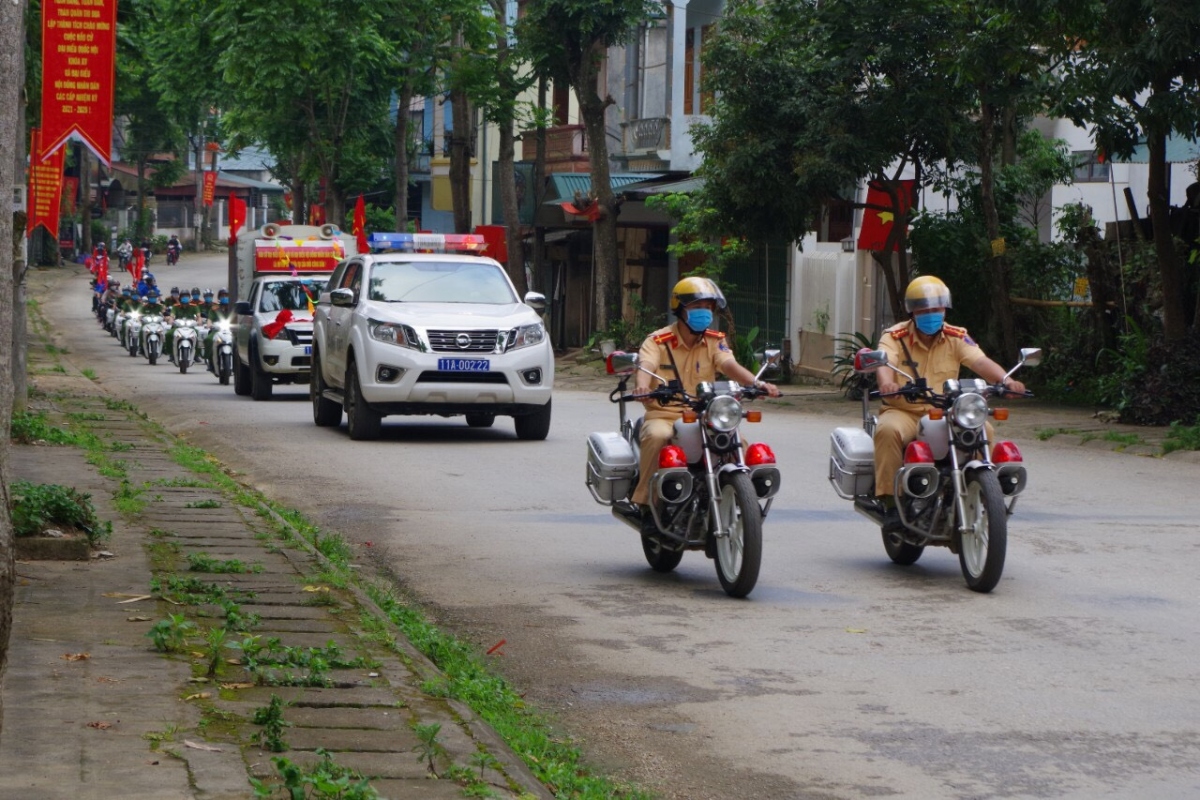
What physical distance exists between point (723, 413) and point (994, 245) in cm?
1510

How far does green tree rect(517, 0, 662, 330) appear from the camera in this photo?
107ft

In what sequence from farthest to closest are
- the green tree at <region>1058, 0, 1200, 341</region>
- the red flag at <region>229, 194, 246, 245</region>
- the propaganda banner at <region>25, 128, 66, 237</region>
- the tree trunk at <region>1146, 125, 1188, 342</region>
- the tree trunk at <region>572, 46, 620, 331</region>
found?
1. the red flag at <region>229, 194, 246, 245</region>
2. the tree trunk at <region>572, 46, 620, 331</region>
3. the propaganda banner at <region>25, 128, 66, 237</region>
4. the tree trunk at <region>1146, 125, 1188, 342</region>
5. the green tree at <region>1058, 0, 1200, 341</region>

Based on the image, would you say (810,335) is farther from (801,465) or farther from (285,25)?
(801,465)

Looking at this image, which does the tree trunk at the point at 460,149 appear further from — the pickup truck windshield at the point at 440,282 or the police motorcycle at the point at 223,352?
the pickup truck windshield at the point at 440,282

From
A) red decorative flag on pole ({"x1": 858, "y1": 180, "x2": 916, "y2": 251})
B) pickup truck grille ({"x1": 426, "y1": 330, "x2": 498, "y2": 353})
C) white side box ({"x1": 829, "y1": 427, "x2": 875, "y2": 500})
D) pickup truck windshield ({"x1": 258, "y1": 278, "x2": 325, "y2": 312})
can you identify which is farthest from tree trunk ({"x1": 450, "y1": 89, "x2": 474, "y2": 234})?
white side box ({"x1": 829, "y1": 427, "x2": 875, "y2": 500})

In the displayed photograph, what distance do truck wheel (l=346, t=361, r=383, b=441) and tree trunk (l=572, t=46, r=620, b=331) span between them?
16.2 m

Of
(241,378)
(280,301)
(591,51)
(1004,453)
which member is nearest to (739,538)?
(1004,453)

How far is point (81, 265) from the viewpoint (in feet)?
275

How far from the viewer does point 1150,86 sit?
1870 centimetres

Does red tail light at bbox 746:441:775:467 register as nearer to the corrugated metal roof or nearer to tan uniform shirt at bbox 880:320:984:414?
tan uniform shirt at bbox 880:320:984:414

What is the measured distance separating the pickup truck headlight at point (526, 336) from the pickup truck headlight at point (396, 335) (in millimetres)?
892

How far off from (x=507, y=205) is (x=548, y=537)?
26919 millimetres

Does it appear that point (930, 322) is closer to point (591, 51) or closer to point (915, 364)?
point (915, 364)

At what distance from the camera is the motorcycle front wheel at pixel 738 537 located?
8672mm
